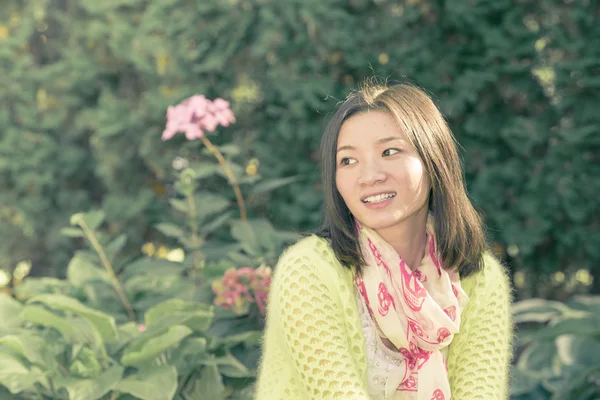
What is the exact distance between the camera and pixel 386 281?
6.64 feet

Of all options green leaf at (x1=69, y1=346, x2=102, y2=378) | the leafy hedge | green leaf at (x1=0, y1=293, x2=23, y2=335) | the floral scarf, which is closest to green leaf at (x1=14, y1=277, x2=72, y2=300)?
green leaf at (x1=0, y1=293, x2=23, y2=335)

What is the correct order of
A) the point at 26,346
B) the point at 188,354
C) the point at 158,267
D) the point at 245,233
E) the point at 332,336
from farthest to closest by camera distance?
the point at 245,233 < the point at 158,267 < the point at 188,354 < the point at 26,346 < the point at 332,336

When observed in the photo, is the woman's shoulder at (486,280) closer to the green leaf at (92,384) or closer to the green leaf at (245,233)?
the green leaf at (92,384)

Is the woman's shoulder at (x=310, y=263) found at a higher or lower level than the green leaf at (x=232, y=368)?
higher

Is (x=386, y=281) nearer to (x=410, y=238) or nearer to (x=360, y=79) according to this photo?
(x=410, y=238)

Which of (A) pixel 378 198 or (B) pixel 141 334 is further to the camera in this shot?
(B) pixel 141 334

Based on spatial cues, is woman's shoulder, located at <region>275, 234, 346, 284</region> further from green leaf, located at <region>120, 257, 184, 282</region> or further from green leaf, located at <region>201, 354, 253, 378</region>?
green leaf, located at <region>120, 257, 184, 282</region>

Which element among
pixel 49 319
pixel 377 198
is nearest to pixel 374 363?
pixel 377 198

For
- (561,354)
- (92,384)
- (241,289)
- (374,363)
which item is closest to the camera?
(374,363)

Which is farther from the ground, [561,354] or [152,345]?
[152,345]

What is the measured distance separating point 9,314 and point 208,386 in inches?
31.2

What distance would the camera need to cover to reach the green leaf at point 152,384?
248 centimetres

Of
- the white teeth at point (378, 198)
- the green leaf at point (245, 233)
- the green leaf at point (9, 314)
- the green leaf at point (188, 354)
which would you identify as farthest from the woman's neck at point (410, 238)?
the green leaf at point (9, 314)

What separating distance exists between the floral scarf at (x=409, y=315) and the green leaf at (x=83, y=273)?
63.7 inches
